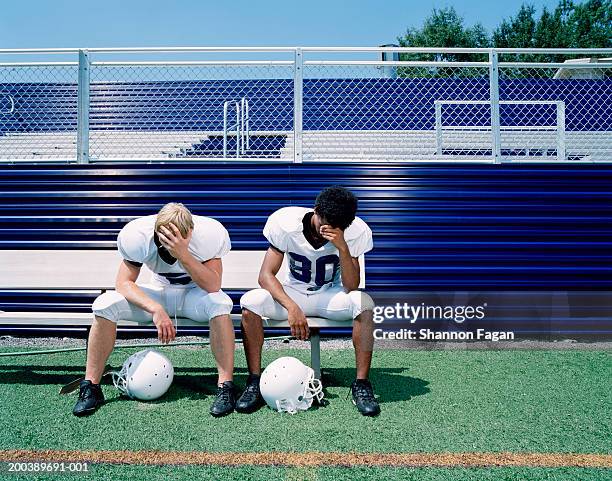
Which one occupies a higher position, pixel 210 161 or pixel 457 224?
pixel 210 161

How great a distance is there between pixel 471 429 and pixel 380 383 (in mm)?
974

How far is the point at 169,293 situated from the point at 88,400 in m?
0.74

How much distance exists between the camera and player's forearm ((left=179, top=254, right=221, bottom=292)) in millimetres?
3648

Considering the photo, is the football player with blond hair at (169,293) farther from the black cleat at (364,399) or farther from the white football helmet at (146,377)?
the black cleat at (364,399)

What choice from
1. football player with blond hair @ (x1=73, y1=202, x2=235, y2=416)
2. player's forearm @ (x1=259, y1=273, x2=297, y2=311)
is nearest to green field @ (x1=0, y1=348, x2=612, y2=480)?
football player with blond hair @ (x1=73, y1=202, x2=235, y2=416)

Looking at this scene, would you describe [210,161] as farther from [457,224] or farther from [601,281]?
[601,281]

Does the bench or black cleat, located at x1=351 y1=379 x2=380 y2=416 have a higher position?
the bench

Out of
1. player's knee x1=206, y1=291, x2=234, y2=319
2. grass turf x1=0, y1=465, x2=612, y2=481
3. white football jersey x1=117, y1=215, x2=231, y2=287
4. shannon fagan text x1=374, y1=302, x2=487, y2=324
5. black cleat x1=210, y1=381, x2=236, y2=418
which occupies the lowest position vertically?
grass turf x1=0, y1=465, x2=612, y2=481

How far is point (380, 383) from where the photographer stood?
13.7ft

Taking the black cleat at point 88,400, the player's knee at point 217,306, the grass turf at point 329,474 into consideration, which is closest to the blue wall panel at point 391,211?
the player's knee at point 217,306

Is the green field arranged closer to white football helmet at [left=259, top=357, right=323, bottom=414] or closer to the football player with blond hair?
white football helmet at [left=259, top=357, right=323, bottom=414]

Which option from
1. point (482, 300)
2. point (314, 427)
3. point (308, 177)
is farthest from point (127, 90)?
point (314, 427)

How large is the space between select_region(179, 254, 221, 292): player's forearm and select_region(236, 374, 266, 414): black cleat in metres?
0.54

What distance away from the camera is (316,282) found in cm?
404
